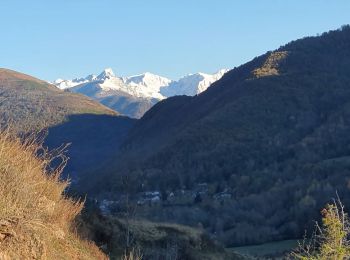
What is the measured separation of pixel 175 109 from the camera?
377ft

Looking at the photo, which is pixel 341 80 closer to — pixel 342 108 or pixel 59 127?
pixel 342 108

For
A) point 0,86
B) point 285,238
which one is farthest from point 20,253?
point 0,86

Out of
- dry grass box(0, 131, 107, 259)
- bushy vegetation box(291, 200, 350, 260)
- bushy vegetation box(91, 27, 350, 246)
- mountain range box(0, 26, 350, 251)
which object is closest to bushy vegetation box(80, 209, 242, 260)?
dry grass box(0, 131, 107, 259)

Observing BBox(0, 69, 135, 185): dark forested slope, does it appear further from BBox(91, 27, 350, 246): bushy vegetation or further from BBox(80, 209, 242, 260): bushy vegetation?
BBox(80, 209, 242, 260): bushy vegetation

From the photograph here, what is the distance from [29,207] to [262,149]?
7147 cm

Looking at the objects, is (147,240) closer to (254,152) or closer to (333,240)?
(333,240)

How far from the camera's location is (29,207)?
7582 mm

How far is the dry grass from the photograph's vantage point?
6961 millimetres

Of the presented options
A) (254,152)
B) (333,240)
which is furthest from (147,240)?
(254,152)

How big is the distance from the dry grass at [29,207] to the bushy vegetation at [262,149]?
136 feet

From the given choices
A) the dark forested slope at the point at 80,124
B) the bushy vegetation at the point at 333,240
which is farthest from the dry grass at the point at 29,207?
the dark forested slope at the point at 80,124

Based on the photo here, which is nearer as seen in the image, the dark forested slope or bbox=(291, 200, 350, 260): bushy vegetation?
bbox=(291, 200, 350, 260): bushy vegetation

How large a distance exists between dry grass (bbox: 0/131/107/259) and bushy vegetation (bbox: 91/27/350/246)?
41.3m

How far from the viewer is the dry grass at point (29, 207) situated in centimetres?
696
